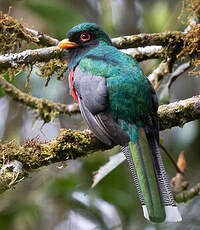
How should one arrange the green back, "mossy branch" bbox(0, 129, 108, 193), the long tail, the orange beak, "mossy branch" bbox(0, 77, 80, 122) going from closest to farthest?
"mossy branch" bbox(0, 129, 108, 193) < the long tail < the green back < the orange beak < "mossy branch" bbox(0, 77, 80, 122)

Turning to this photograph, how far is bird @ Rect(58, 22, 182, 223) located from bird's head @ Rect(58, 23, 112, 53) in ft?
0.91

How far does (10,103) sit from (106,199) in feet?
7.20

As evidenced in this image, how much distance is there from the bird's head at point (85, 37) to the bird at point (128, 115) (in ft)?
0.91

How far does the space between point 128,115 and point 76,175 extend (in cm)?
216

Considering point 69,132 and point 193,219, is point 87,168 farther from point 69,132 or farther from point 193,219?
point 69,132

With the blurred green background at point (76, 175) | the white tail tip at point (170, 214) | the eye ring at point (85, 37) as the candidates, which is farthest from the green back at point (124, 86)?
the blurred green background at point (76, 175)

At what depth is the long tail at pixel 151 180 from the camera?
127 inches

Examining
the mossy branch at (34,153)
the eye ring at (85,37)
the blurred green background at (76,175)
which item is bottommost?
the blurred green background at (76,175)

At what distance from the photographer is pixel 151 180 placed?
334 centimetres

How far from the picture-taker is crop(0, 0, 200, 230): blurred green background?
5.36 m


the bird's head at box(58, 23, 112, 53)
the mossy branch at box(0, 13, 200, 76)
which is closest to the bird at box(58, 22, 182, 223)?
the mossy branch at box(0, 13, 200, 76)

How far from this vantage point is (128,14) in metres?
7.16

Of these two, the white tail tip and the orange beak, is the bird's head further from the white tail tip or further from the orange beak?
the white tail tip

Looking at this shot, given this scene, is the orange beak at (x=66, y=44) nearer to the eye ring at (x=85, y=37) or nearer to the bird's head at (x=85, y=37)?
the bird's head at (x=85, y=37)
